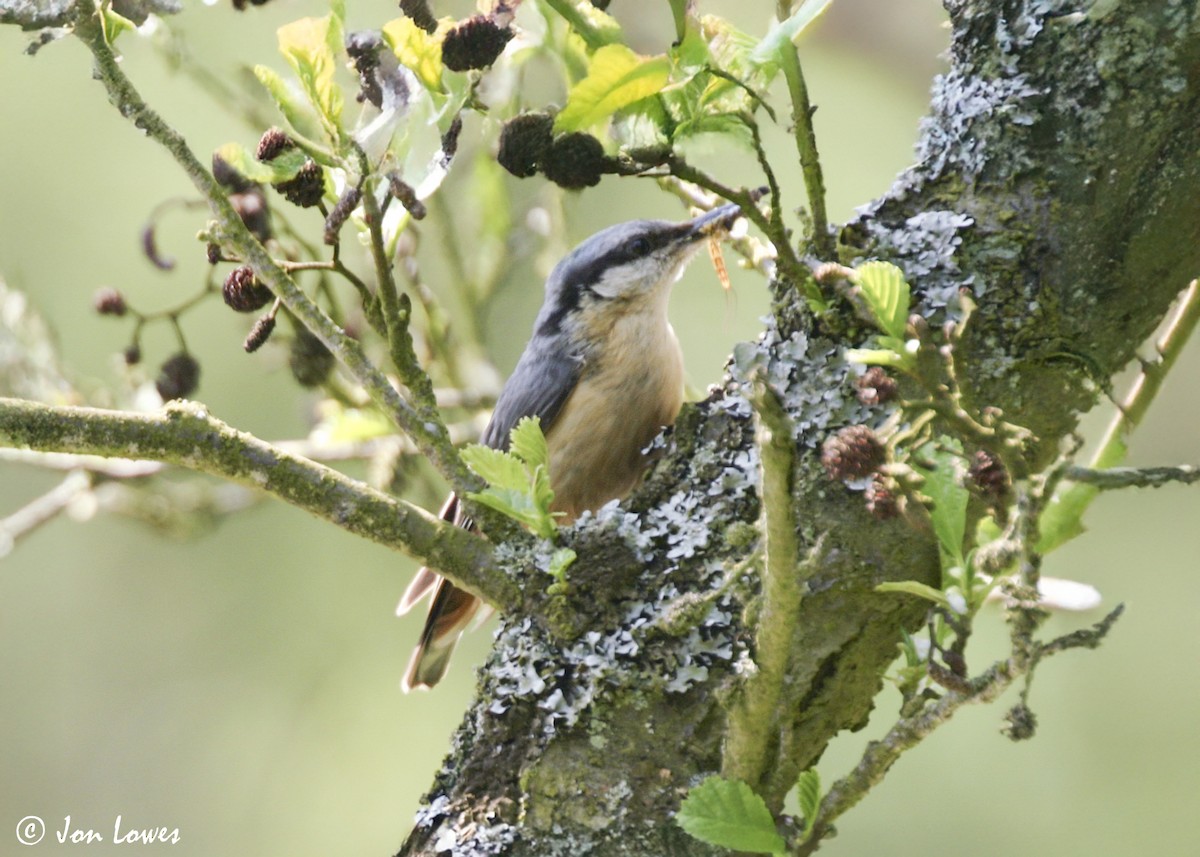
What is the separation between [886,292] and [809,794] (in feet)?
2.22

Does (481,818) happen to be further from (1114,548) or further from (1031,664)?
(1114,548)

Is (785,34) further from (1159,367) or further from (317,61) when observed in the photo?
(1159,367)

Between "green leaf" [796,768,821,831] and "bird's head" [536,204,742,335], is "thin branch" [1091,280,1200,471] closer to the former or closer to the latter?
"green leaf" [796,768,821,831]

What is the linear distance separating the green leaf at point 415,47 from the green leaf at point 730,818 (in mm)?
1048

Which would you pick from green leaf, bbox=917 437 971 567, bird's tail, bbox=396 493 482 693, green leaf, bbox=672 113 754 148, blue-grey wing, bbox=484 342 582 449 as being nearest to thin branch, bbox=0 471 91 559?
bird's tail, bbox=396 493 482 693

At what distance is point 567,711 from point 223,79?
2420mm

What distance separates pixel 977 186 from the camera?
1.72 m

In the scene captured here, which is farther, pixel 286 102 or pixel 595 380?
pixel 595 380

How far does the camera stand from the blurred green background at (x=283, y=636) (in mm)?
5914

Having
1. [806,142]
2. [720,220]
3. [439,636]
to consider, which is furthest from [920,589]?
[439,636]

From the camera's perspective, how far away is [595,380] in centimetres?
340

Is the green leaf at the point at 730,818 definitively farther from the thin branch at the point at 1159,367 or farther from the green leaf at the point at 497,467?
the thin branch at the point at 1159,367

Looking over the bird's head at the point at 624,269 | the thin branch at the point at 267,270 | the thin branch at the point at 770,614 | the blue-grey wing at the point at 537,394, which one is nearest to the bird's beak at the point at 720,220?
the bird's head at the point at 624,269

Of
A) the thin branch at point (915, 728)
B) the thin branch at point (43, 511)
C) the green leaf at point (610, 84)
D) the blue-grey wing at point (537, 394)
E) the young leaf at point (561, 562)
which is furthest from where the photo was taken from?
→ the blue-grey wing at point (537, 394)
